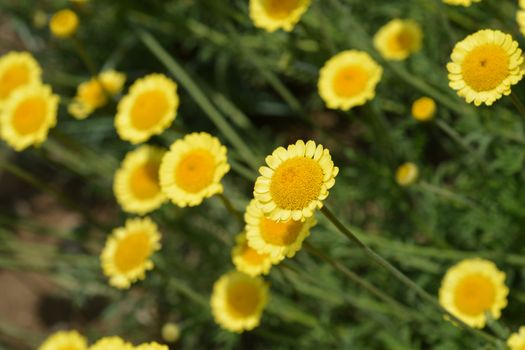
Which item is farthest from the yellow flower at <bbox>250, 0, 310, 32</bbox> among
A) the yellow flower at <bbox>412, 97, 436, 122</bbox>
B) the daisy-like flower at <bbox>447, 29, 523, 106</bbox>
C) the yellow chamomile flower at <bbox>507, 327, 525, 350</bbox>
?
the yellow chamomile flower at <bbox>507, 327, 525, 350</bbox>

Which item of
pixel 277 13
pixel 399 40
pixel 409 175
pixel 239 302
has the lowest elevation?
pixel 409 175

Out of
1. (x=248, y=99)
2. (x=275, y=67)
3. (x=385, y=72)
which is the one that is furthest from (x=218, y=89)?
(x=385, y=72)

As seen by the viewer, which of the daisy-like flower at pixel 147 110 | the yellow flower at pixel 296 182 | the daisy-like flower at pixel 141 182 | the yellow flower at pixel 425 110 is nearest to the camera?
the yellow flower at pixel 296 182

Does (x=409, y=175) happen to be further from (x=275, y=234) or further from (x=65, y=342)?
(x=65, y=342)

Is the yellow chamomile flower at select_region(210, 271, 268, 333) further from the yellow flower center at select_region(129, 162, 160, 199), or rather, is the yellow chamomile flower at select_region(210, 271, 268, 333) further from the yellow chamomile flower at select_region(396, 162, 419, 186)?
the yellow chamomile flower at select_region(396, 162, 419, 186)

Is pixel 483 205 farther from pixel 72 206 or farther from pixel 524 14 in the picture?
pixel 72 206

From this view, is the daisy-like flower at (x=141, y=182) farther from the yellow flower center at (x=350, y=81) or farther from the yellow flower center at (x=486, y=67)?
the yellow flower center at (x=486, y=67)

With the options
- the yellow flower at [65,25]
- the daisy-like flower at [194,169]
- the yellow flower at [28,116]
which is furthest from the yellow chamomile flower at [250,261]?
the yellow flower at [65,25]

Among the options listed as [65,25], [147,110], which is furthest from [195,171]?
[65,25]
